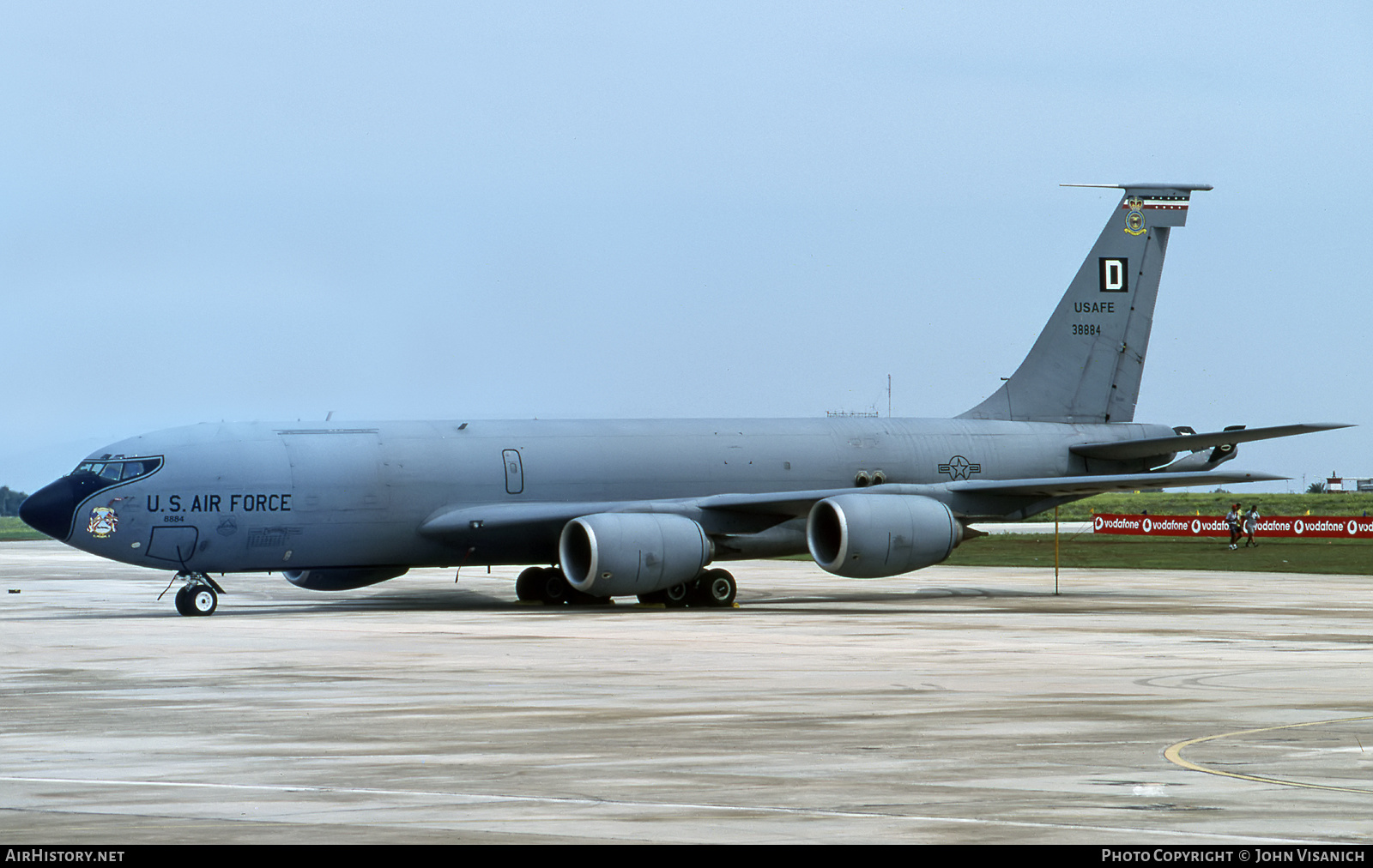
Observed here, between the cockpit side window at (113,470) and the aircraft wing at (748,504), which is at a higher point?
the cockpit side window at (113,470)

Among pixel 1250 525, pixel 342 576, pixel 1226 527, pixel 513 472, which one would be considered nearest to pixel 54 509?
pixel 342 576

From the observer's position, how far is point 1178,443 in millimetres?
38344

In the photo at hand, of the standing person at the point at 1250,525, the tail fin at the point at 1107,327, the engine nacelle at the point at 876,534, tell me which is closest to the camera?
the engine nacelle at the point at 876,534

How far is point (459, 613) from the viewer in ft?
104

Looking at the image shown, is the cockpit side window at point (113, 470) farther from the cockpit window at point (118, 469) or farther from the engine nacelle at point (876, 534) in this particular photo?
the engine nacelle at point (876, 534)

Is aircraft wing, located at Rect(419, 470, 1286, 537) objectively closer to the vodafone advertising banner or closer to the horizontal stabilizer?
the horizontal stabilizer

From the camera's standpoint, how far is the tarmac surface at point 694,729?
9.85 metres

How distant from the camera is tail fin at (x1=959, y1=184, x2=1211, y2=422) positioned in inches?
1614

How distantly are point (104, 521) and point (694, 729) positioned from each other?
62.3ft

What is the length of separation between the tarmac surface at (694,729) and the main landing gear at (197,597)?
5.65 feet

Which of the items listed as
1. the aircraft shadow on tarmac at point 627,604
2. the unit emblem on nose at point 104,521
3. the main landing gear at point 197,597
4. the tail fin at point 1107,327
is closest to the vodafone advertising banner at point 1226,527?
the tail fin at point 1107,327

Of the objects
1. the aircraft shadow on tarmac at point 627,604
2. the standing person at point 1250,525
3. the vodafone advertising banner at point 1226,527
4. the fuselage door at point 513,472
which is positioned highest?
the fuselage door at point 513,472
